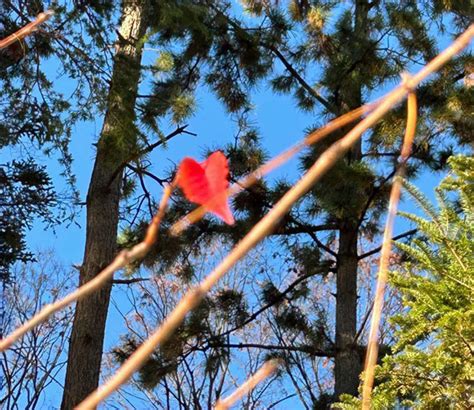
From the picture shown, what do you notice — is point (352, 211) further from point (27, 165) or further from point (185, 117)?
point (27, 165)

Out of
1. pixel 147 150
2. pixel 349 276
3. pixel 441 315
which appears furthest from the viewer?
pixel 349 276

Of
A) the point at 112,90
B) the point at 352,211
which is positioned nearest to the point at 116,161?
the point at 112,90

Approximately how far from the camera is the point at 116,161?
439 cm

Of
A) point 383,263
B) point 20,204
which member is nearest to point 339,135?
point 20,204

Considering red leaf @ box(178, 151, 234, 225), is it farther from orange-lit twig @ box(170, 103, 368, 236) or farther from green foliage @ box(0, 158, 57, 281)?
green foliage @ box(0, 158, 57, 281)

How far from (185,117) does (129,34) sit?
1.08 meters

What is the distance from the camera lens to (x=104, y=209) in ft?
16.2

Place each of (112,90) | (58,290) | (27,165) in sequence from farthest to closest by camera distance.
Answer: (58,290) → (27,165) → (112,90)

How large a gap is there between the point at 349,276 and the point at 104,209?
6.25ft

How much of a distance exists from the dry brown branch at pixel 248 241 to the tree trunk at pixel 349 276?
4.66 m

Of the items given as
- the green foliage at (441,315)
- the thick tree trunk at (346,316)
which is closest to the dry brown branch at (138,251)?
the green foliage at (441,315)

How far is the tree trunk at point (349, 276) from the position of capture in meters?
5.09

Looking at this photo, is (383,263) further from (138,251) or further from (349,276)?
(349,276)

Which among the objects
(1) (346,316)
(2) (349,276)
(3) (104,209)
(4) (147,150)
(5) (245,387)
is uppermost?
(3) (104,209)
